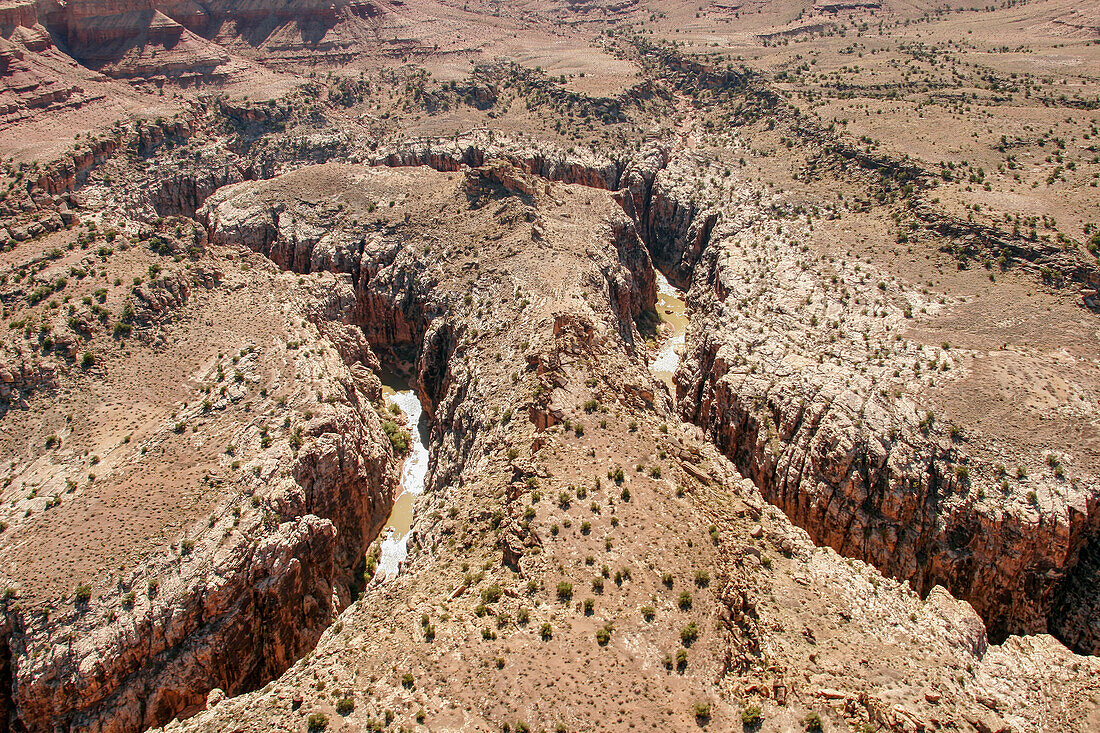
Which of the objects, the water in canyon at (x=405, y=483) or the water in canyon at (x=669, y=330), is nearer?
the water in canyon at (x=405, y=483)

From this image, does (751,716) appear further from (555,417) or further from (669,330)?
(669,330)

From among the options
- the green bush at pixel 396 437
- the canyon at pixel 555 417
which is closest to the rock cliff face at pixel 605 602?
the canyon at pixel 555 417

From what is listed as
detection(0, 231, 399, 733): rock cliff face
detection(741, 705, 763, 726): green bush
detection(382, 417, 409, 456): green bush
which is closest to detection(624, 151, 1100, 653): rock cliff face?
detection(741, 705, 763, 726): green bush

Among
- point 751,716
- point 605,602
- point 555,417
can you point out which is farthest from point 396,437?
point 751,716

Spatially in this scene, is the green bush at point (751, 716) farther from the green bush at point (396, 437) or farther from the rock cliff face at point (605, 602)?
the green bush at point (396, 437)

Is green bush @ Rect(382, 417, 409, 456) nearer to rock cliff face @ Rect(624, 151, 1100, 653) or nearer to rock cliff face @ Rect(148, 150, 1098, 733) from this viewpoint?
rock cliff face @ Rect(148, 150, 1098, 733)

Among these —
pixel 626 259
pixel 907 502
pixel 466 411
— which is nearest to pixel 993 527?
pixel 907 502
